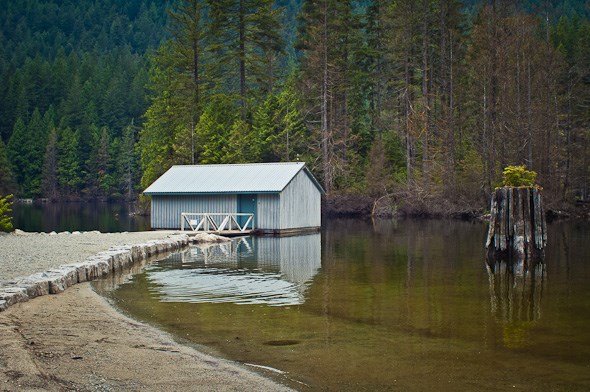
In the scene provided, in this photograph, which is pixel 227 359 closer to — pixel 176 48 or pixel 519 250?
pixel 519 250

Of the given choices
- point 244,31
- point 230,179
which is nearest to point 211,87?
point 244,31

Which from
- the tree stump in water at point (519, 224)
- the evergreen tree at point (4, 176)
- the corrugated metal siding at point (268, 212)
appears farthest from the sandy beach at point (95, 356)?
the evergreen tree at point (4, 176)

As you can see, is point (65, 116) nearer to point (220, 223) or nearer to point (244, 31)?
point (244, 31)

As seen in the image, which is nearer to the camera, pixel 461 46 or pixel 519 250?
pixel 519 250

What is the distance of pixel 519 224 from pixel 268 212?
690 inches

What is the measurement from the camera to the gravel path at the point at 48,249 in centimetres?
1996

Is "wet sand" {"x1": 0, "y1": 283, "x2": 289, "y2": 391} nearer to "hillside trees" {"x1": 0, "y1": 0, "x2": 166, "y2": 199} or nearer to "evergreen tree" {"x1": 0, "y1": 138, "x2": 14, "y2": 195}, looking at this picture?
"evergreen tree" {"x1": 0, "y1": 138, "x2": 14, "y2": 195}

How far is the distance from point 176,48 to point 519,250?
4466 cm

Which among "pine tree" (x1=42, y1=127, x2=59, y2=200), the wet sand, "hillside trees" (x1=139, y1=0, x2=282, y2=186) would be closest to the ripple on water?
the wet sand

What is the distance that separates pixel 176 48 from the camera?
61.9 m

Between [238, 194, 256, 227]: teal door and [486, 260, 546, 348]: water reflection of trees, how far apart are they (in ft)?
57.7

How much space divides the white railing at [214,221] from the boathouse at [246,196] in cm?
10

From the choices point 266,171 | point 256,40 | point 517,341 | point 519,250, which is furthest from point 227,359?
point 256,40

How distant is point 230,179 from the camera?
3997 cm
